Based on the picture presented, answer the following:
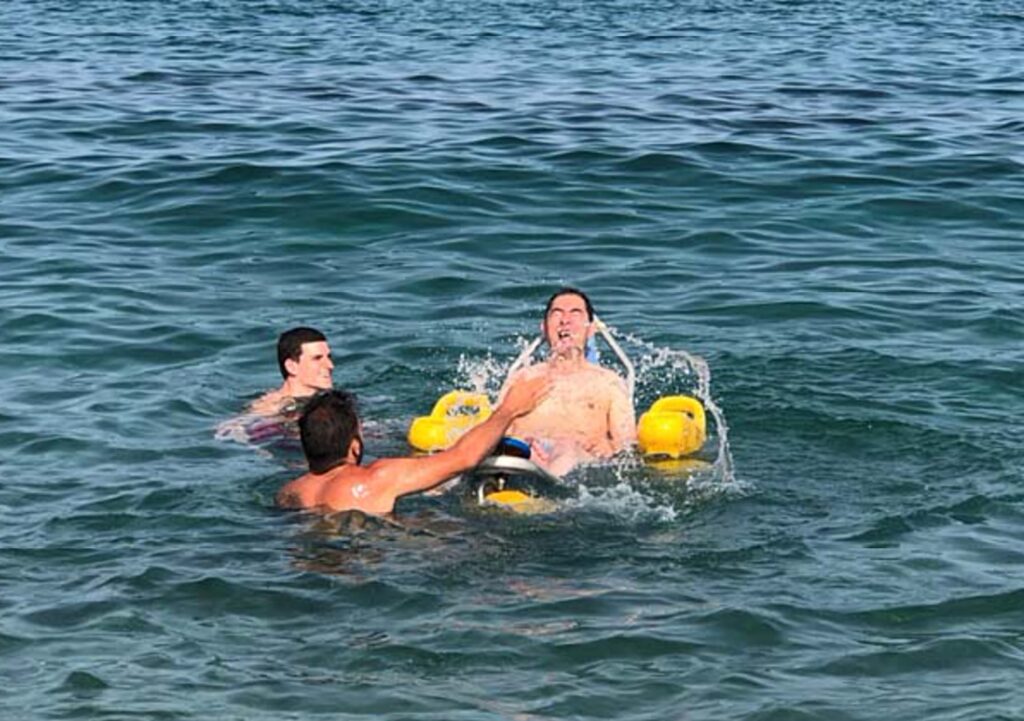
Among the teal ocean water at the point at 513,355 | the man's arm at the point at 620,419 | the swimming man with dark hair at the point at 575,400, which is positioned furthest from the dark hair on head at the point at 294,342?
the man's arm at the point at 620,419

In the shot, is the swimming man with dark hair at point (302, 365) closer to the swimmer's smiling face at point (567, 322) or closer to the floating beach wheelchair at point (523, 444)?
the floating beach wheelchair at point (523, 444)

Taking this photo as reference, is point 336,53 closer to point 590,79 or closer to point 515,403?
point 590,79

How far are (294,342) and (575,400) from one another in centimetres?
183

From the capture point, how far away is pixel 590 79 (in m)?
25.6

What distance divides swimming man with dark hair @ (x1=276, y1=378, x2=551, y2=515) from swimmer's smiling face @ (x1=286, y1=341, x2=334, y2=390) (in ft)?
6.79

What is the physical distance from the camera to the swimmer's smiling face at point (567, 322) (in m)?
12.3

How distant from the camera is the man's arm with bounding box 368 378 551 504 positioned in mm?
9423

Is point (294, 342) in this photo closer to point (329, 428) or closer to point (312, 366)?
point (312, 366)

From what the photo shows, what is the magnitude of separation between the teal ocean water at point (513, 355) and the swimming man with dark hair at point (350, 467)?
0.15 meters

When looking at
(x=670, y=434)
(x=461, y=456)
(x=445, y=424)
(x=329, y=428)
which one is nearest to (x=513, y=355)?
(x=445, y=424)

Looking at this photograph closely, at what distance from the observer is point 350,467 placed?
34.4 feet

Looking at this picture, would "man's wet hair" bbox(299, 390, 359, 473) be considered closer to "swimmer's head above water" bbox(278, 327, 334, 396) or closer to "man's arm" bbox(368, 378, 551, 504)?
"man's arm" bbox(368, 378, 551, 504)

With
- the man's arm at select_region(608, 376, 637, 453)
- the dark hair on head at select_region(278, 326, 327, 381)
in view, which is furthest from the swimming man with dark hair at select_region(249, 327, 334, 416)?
the man's arm at select_region(608, 376, 637, 453)

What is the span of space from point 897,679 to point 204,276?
30.2 feet
